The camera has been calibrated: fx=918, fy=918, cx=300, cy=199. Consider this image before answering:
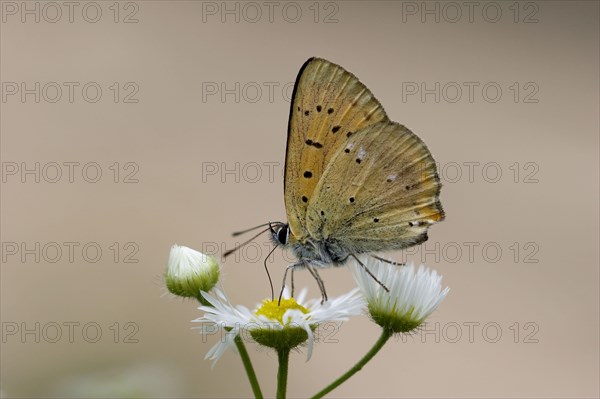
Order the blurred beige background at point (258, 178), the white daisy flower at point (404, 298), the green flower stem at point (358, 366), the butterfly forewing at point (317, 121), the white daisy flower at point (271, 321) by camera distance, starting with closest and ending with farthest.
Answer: the green flower stem at point (358, 366)
the white daisy flower at point (271, 321)
the white daisy flower at point (404, 298)
the butterfly forewing at point (317, 121)
the blurred beige background at point (258, 178)

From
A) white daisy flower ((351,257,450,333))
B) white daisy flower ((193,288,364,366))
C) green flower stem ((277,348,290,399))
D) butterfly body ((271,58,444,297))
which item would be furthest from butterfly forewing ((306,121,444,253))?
green flower stem ((277,348,290,399))

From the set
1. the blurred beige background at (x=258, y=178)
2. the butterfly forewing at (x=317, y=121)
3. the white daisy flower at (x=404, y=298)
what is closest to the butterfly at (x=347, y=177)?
the butterfly forewing at (x=317, y=121)

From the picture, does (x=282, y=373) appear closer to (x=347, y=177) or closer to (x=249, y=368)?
(x=249, y=368)

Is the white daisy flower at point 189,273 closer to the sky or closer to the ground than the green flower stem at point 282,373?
closer to the sky

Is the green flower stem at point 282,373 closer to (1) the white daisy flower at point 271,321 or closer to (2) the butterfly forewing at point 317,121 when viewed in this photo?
(1) the white daisy flower at point 271,321

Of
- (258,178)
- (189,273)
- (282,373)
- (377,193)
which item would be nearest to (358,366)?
(282,373)

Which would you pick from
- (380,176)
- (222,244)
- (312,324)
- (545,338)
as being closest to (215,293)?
(312,324)

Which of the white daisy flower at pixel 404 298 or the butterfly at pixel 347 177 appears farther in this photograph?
the butterfly at pixel 347 177

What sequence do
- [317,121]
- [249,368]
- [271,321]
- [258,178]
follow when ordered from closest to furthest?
1. [249,368]
2. [271,321]
3. [317,121]
4. [258,178]

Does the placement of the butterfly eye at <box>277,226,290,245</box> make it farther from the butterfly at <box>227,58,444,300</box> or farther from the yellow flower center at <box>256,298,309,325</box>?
the yellow flower center at <box>256,298,309,325</box>
